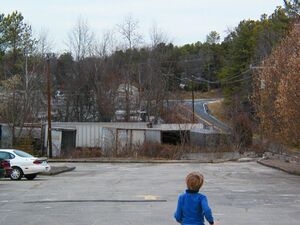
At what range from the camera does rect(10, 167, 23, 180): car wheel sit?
28.8 meters

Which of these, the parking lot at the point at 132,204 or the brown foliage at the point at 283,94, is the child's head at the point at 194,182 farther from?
the brown foliage at the point at 283,94

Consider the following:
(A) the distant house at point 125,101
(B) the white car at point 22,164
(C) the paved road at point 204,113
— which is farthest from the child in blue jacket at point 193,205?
(C) the paved road at point 204,113

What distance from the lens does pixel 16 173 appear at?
28.9m

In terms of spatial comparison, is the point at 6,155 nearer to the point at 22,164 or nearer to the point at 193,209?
the point at 22,164

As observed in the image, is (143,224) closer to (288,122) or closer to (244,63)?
(288,122)

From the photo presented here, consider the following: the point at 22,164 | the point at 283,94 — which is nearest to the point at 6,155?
the point at 22,164

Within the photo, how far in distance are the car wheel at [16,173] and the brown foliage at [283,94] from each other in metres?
13.1

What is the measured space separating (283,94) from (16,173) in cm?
1362

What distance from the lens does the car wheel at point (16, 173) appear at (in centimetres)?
2884

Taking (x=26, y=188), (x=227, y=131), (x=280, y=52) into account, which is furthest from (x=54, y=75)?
(x=26, y=188)

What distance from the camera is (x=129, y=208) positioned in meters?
15.8

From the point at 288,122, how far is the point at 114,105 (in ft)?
169

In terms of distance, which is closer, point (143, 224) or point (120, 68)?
point (143, 224)

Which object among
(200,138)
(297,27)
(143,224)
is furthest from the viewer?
(200,138)
